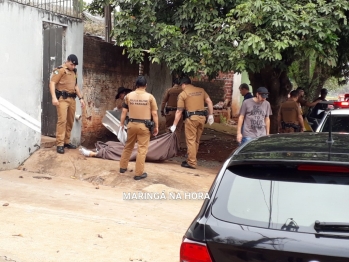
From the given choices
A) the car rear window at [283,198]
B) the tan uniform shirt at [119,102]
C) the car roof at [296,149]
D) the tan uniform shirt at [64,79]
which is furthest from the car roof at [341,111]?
the tan uniform shirt at [119,102]

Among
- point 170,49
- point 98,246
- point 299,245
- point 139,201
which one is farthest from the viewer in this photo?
point 170,49

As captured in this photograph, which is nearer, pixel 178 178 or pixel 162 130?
pixel 178 178

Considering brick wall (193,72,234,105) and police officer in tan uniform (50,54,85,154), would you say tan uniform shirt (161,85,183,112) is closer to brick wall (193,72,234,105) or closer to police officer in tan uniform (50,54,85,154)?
police officer in tan uniform (50,54,85,154)

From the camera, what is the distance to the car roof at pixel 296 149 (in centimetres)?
271

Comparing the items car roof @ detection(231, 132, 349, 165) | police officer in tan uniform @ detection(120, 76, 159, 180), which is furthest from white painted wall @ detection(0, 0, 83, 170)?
car roof @ detection(231, 132, 349, 165)

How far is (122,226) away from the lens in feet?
18.6

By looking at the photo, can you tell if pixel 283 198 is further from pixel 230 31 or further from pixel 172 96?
pixel 172 96

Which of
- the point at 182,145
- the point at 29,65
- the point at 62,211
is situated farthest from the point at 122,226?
the point at 182,145

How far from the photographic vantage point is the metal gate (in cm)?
941

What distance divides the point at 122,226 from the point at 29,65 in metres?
4.14

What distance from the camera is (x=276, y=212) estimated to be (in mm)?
2541

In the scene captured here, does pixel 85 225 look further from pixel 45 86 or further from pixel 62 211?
pixel 45 86

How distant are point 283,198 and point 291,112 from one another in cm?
767

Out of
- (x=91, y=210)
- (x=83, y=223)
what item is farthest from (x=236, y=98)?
(x=83, y=223)
